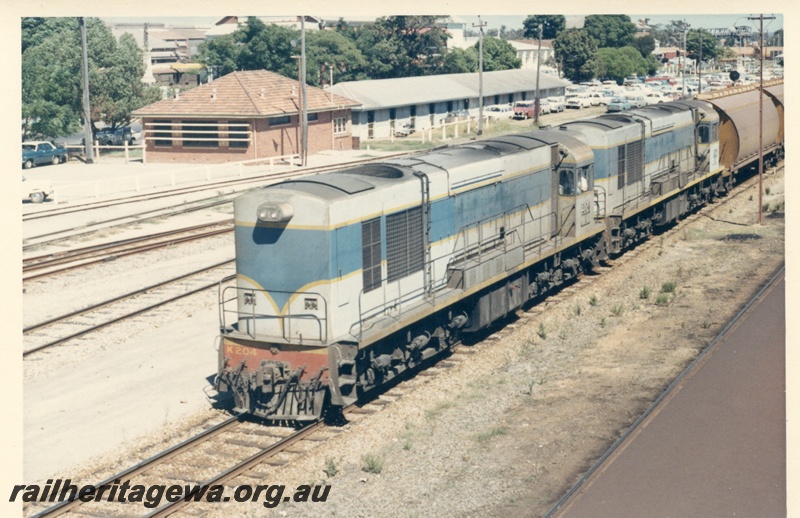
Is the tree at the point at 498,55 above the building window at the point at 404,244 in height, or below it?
above

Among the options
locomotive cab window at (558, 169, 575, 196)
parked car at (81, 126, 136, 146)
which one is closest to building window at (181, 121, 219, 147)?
parked car at (81, 126, 136, 146)

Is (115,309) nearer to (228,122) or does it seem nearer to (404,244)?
(404,244)

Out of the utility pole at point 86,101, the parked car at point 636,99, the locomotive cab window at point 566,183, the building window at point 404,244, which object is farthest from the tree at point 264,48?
the building window at point 404,244

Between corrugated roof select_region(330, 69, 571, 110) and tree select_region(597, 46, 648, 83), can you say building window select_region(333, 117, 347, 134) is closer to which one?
corrugated roof select_region(330, 69, 571, 110)

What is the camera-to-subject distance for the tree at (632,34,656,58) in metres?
71.9

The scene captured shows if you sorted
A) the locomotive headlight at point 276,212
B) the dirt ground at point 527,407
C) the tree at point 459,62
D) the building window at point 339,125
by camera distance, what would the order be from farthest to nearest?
the tree at point 459,62
the building window at point 339,125
the locomotive headlight at point 276,212
the dirt ground at point 527,407

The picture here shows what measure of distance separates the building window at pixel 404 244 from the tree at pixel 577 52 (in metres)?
58.6

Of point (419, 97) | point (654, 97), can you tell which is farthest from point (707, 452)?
point (654, 97)

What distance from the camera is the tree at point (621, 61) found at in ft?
234

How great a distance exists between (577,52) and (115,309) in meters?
61.9

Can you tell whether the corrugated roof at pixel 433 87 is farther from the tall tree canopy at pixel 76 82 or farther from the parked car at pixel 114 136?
the parked car at pixel 114 136

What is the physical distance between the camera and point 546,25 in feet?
268

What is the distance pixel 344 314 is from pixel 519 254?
6.57 m

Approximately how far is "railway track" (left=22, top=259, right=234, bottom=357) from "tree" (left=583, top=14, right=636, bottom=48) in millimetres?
50235
